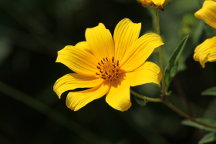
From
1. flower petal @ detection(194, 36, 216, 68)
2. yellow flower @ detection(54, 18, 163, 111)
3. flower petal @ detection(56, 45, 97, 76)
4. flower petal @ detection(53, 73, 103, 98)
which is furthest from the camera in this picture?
flower petal @ detection(56, 45, 97, 76)

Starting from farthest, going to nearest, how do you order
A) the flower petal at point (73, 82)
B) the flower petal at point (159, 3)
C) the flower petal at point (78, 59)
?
the flower petal at point (78, 59) → the flower petal at point (73, 82) → the flower petal at point (159, 3)

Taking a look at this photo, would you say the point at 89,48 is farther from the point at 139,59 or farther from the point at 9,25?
the point at 9,25

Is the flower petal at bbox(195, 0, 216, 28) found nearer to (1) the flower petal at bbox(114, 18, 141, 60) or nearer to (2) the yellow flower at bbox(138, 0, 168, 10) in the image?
(2) the yellow flower at bbox(138, 0, 168, 10)

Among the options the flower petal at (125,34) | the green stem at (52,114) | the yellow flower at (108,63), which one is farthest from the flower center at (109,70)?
the green stem at (52,114)

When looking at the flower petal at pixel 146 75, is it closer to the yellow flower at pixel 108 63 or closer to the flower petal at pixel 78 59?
the yellow flower at pixel 108 63

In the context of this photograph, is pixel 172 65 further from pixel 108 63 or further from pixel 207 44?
pixel 108 63

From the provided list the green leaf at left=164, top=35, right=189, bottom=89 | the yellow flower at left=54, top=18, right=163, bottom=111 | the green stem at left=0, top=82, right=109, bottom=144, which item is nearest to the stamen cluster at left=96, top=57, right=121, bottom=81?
the yellow flower at left=54, top=18, right=163, bottom=111

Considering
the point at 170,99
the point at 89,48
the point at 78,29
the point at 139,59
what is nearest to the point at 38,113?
the point at 78,29
